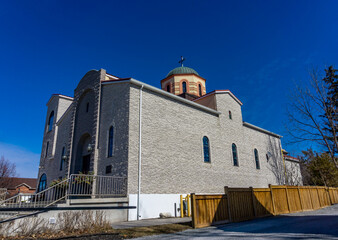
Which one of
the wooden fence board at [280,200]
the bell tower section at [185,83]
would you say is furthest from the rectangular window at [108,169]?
the bell tower section at [185,83]

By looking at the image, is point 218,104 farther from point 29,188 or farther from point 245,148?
point 29,188

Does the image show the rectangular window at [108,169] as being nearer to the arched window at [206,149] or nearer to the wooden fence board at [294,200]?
the arched window at [206,149]

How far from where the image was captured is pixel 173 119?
1551cm

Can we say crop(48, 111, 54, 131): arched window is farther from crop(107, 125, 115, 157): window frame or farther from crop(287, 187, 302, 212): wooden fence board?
crop(287, 187, 302, 212): wooden fence board

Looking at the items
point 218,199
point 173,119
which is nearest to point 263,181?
point 173,119

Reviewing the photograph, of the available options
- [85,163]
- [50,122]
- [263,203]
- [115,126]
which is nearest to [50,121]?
[50,122]

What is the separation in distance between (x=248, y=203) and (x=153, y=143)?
231 inches

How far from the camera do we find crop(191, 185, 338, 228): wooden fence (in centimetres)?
949

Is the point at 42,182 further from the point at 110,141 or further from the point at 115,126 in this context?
the point at 115,126

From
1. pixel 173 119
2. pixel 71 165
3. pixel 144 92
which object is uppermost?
pixel 144 92

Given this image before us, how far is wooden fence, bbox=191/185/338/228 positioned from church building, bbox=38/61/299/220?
152 inches

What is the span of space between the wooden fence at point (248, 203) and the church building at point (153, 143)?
12.6 feet

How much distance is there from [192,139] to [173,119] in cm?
204

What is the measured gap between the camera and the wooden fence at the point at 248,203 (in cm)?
949
